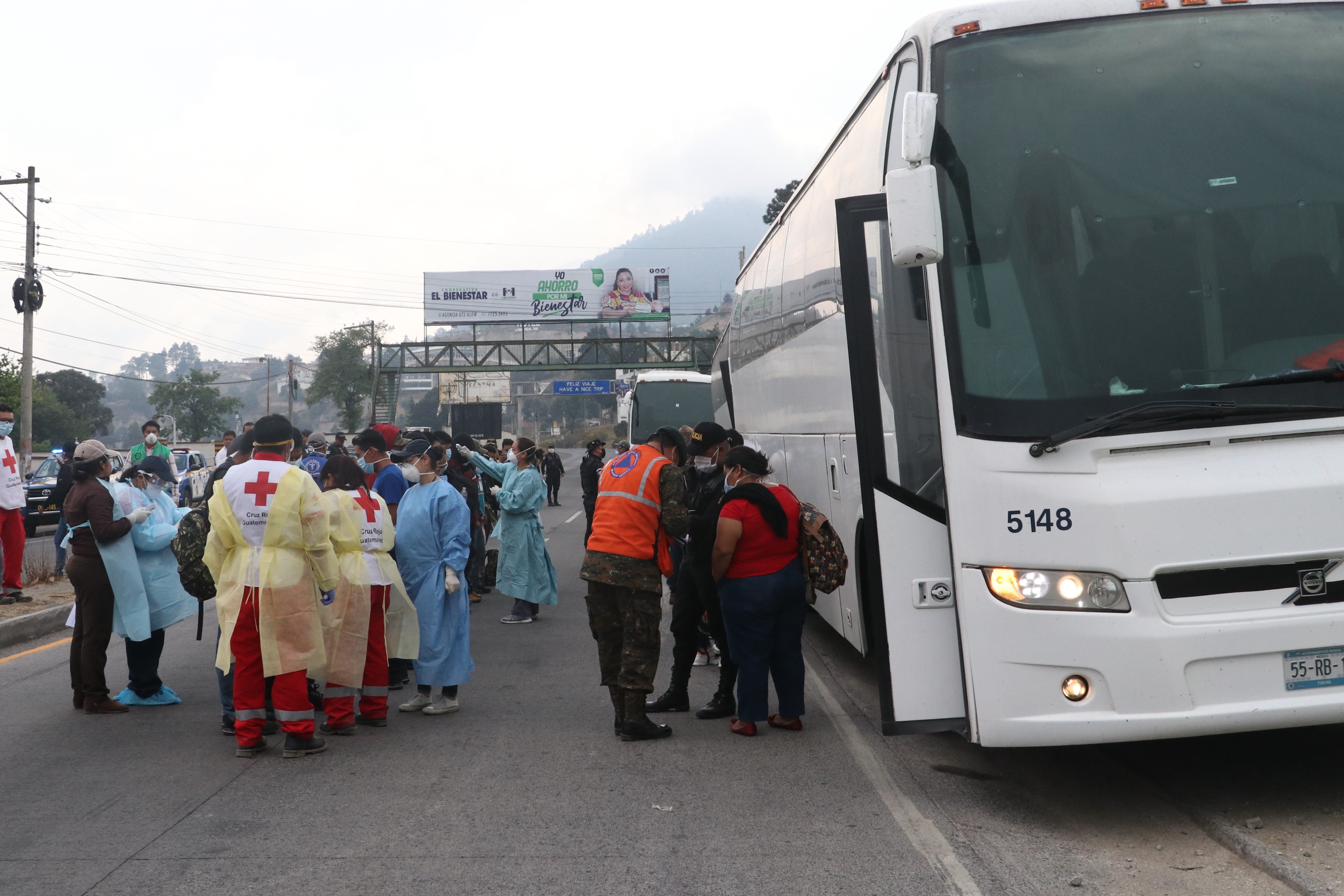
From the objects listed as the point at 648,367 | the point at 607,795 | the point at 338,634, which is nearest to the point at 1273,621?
the point at 607,795

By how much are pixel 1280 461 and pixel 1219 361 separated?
459 millimetres

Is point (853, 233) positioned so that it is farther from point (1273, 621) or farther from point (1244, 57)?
point (1273, 621)

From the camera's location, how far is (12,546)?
12.3 meters

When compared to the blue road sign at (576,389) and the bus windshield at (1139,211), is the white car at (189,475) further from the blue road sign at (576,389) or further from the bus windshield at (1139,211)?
the blue road sign at (576,389)

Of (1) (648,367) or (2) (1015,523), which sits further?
(1) (648,367)

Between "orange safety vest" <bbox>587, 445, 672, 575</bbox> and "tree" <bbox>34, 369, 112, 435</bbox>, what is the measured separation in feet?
297

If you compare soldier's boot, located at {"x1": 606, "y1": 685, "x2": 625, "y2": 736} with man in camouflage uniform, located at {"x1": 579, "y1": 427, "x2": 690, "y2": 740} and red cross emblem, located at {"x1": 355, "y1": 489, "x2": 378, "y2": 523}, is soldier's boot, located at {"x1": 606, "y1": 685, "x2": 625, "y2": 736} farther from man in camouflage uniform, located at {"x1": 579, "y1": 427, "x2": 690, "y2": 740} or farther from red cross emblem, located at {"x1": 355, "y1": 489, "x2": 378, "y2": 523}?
red cross emblem, located at {"x1": 355, "y1": 489, "x2": 378, "y2": 523}

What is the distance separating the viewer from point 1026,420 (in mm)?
4797

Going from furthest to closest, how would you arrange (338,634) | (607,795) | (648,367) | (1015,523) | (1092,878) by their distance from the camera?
(648,367) → (338,634) → (607,795) → (1015,523) → (1092,878)

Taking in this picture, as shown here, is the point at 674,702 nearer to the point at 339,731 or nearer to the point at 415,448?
the point at 339,731

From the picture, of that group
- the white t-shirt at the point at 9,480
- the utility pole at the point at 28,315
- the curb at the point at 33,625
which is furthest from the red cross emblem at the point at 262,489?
the utility pole at the point at 28,315

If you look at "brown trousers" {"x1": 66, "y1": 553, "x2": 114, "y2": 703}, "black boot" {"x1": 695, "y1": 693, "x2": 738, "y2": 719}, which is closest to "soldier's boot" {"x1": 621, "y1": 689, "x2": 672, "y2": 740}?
"black boot" {"x1": 695, "y1": 693, "x2": 738, "y2": 719}

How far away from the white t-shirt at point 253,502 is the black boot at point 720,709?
A: 2847 mm

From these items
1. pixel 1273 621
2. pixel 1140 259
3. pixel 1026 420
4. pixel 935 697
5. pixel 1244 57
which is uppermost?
pixel 1244 57
